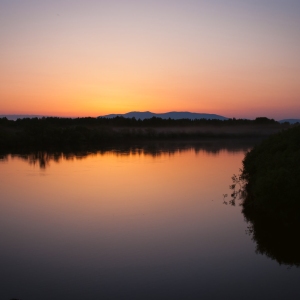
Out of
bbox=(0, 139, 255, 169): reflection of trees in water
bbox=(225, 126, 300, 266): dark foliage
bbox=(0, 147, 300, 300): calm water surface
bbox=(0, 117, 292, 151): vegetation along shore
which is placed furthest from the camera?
bbox=(0, 117, 292, 151): vegetation along shore

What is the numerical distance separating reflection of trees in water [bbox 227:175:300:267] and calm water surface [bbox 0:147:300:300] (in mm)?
196

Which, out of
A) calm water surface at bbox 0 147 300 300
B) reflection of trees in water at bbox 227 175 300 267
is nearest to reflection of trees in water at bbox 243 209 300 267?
reflection of trees in water at bbox 227 175 300 267

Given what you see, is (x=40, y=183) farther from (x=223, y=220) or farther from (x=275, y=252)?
(x=275, y=252)

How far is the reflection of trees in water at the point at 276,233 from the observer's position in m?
6.43

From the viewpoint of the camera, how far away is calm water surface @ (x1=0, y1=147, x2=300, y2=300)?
516 cm

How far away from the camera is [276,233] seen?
7402mm

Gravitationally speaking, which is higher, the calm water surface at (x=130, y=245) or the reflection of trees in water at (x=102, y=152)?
the reflection of trees in water at (x=102, y=152)

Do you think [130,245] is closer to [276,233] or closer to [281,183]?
[276,233]

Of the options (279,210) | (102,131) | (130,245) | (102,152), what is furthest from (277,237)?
(102,131)

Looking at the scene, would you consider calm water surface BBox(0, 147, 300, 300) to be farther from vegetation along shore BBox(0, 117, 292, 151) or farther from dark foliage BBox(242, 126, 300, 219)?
vegetation along shore BBox(0, 117, 292, 151)

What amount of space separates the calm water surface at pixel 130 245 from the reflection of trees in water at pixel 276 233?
0.20 meters

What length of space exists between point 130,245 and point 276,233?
266 cm

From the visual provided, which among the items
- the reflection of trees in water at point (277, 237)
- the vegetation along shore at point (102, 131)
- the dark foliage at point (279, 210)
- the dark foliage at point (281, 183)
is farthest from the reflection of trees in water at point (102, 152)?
the reflection of trees in water at point (277, 237)

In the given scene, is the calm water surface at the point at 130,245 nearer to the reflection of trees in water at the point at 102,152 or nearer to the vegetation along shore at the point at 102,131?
the reflection of trees in water at the point at 102,152
